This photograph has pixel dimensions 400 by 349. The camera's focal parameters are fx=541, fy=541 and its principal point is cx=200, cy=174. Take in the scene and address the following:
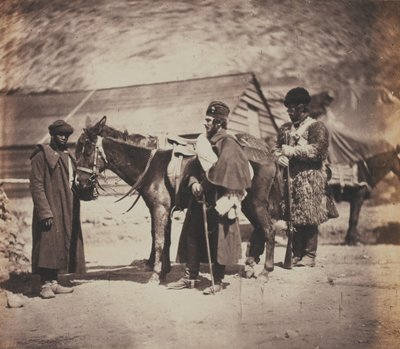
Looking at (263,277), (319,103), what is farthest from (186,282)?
(319,103)

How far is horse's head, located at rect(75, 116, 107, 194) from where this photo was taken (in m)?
4.70

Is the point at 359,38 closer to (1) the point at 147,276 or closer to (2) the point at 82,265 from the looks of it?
(1) the point at 147,276

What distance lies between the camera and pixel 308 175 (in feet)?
16.5

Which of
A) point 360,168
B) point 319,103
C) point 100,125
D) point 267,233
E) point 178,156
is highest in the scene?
point 319,103

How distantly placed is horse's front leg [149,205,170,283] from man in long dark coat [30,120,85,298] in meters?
0.64

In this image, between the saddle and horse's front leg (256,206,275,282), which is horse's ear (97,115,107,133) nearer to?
the saddle

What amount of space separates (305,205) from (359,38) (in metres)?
1.58

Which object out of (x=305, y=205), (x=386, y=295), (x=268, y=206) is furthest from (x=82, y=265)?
(x=386, y=295)

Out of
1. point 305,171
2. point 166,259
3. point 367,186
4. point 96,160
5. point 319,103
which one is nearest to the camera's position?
point 166,259

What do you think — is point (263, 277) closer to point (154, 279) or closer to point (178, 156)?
point (154, 279)

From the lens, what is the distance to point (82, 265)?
466 centimetres

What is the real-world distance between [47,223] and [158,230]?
0.94 metres

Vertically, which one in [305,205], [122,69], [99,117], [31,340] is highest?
[122,69]

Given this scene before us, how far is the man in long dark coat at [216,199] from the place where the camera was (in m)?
4.25
